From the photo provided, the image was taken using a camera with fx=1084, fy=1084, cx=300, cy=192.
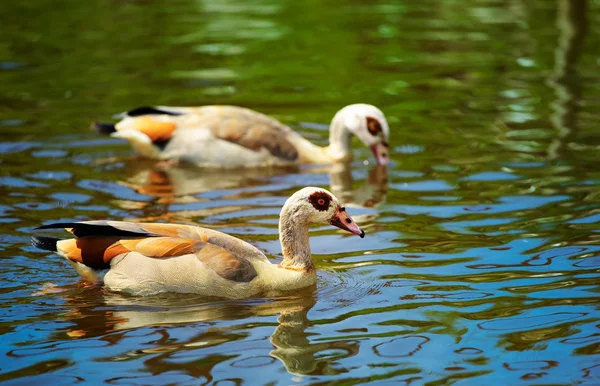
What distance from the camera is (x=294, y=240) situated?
359 inches

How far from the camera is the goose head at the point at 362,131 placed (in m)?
13.8

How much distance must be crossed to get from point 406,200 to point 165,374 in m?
5.31

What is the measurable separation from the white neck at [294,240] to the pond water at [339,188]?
0.28 meters

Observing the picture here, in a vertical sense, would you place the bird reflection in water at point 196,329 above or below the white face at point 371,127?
below

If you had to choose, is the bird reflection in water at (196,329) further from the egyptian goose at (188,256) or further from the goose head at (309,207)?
the goose head at (309,207)

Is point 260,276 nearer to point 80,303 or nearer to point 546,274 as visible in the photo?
point 80,303

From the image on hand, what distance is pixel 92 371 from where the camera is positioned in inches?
284

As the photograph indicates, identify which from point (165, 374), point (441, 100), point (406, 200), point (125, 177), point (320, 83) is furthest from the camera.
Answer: point (320, 83)

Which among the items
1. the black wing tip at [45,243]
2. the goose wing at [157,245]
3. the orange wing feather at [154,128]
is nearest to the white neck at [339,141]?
the orange wing feather at [154,128]

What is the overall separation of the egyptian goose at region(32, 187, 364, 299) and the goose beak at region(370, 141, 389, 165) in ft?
15.4

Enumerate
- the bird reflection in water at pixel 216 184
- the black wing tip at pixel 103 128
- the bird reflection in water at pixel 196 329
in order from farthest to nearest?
the black wing tip at pixel 103 128 < the bird reflection in water at pixel 216 184 < the bird reflection in water at pixel 196 329

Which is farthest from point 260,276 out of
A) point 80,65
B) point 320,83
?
point 80,65

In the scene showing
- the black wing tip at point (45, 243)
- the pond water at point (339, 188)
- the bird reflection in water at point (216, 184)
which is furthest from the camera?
the bird reflection in water at point (216, 184)

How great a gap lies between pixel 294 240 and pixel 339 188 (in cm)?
379
